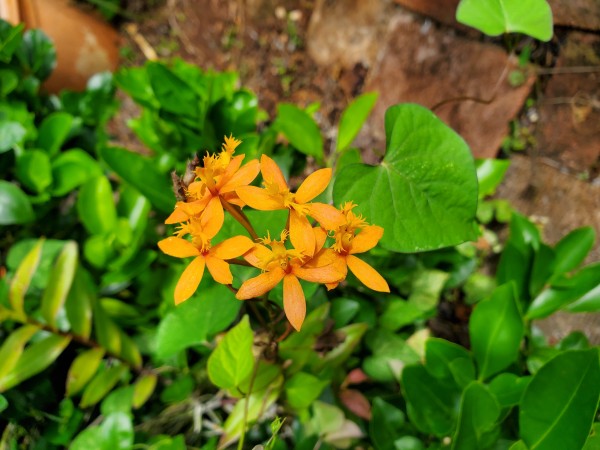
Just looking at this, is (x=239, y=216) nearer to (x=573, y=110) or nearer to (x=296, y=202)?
(x=296, y=202)

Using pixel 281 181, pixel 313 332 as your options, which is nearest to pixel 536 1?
pixel 281 181

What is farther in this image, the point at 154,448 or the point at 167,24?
the point at 167,24

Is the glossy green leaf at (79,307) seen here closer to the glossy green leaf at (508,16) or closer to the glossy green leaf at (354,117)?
the glossy green leaf at (354,117)

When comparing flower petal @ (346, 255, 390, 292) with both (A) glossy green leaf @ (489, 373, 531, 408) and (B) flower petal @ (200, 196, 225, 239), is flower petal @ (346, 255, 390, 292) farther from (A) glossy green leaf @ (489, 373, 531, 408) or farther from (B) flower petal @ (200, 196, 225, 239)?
(A) glossy green leaf @ (489, 373, 531, 408)

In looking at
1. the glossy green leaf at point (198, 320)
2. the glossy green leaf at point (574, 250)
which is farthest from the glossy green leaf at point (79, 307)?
the glossy green leaf at point (574, 250)

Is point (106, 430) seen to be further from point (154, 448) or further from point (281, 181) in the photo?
point (281, 181)

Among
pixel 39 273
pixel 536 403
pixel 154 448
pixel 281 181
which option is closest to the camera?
pixel 281 181

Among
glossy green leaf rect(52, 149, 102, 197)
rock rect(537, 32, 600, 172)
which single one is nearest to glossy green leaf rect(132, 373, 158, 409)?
glossy green leaf rect(52, 149, 102, 197)
